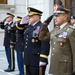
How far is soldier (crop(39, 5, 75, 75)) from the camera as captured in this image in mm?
4211

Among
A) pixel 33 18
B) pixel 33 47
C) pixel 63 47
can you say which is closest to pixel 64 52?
pixel 63 47

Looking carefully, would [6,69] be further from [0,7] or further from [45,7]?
[0,7]

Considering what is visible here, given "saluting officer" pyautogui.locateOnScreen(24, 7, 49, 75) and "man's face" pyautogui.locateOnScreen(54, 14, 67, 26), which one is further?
"saluting officer" pyautogui.locateOnScreen(24, 7, 49, 75)

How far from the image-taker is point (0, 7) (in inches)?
643

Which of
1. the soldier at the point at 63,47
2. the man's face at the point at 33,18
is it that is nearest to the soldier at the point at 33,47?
the man's face at the point at 33,18

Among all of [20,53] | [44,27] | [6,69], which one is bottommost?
[6,69]

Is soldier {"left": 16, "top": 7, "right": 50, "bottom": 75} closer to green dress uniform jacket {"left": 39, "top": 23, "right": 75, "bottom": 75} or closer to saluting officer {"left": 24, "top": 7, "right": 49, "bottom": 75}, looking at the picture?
saluting officer {"left": 24, "top": 7, "right": 49, "bottom": 75}

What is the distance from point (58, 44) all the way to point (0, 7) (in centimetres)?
1235

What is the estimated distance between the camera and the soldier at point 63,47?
4211mm

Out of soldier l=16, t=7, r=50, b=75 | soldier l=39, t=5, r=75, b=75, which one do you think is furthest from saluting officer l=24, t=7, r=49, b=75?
soldier l=39, t=5, r=75, b=75

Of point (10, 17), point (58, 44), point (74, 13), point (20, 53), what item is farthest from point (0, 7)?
point (58, 44)

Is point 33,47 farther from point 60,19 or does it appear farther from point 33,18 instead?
point 60,19

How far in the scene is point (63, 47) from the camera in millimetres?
4242

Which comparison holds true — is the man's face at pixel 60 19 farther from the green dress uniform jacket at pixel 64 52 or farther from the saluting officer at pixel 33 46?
the saluting officer at pixel 33 46
